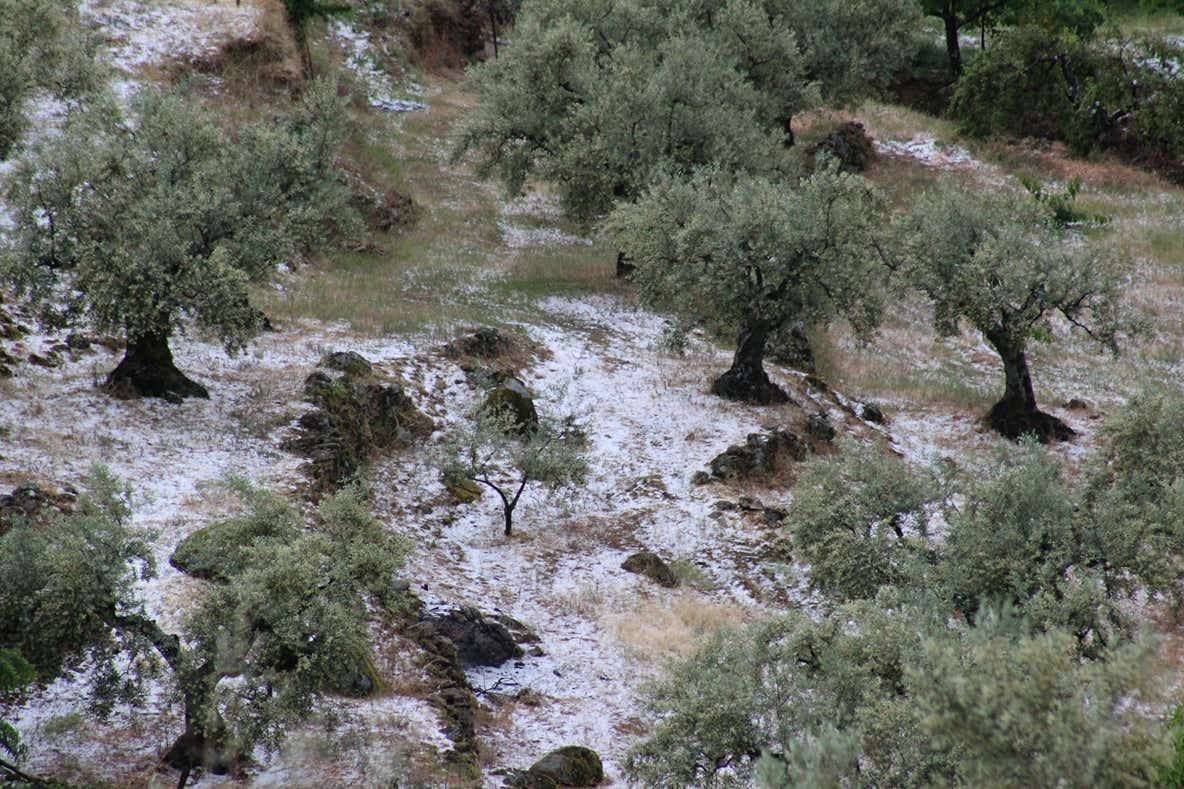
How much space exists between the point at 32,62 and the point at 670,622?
70.6 feet

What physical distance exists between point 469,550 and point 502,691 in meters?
5.04

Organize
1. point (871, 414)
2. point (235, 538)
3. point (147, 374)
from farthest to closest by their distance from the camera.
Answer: point (871, 414) < point (147, 374) < point (235, 538)

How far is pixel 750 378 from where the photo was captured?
29703 millimetres

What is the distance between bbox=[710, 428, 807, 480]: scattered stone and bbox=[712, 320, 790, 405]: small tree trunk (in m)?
2.89

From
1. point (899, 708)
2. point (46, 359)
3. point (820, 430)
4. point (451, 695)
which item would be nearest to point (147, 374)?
point (46, 359)

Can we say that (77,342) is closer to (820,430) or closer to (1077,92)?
(820,430)

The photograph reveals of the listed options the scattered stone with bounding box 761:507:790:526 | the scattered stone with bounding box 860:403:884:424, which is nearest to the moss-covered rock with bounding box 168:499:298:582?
the scattered stone with bounding box 761:507:790:526

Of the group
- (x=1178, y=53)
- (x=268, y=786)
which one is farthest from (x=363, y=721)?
(x=1178, y=53)

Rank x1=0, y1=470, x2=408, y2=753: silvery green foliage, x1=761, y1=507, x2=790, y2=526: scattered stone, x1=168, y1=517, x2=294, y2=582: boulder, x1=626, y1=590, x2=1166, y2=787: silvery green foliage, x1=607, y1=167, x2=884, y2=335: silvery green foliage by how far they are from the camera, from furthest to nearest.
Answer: x1=607, y1=167, x2=884, y2=335: silvery green foliage → x1=761, y1=507, x2=790, y2=526: scattered stone → x1=168, y1=517, x2=294, y2=582: boulder → x1=0, y1=470, x2=408, y2=753: silvery green foliage → x1=626, y1=590, x2=1166, y2=787: silvery green foliage

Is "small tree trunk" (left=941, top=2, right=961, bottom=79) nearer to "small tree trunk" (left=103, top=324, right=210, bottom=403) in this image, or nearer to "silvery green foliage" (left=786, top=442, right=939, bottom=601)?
"silvery green foliage" (left=786, top=442, right=939, bottom=601)

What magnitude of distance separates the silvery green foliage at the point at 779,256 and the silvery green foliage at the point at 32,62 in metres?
16.3

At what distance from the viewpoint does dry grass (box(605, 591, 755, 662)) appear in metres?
18.5

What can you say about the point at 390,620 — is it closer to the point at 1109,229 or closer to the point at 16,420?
the point at 16,420

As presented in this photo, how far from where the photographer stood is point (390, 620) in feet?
58.0
